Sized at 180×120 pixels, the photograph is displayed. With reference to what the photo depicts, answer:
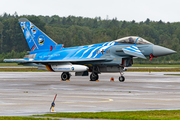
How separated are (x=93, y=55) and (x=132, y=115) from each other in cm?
1740

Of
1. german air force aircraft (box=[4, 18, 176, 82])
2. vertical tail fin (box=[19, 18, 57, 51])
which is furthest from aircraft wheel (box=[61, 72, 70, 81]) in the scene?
vertical tail fin (box=[19, 18, 57, 51])

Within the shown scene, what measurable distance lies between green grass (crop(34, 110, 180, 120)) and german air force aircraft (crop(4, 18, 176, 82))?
49.7ft

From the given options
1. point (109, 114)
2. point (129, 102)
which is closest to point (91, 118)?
point (109, 114)

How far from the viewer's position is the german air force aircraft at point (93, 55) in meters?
25.8

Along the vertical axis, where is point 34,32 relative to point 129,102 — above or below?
above

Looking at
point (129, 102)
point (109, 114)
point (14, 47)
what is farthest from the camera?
point (14, 47)

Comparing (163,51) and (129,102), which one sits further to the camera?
(163,51)

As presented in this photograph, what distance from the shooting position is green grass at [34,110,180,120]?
9.59 metres

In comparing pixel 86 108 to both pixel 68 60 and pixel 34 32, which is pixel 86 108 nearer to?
pixel 68 60

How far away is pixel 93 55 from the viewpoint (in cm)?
2728

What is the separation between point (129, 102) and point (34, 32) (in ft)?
59.7

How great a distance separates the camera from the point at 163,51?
84.1 feet

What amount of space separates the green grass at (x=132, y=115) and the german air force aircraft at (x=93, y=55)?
1514 cm

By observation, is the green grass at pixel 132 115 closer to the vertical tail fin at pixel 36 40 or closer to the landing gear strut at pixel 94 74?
the landing gear strut at pixel 94 74
